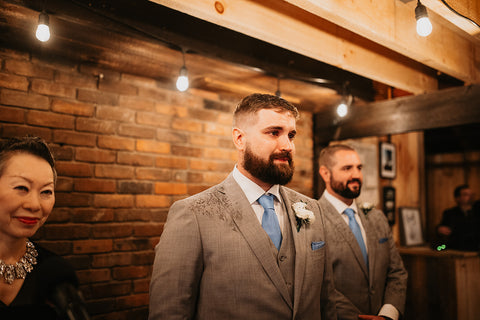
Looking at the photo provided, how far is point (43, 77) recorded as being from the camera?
252 cm

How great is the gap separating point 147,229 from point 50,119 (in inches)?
44.1

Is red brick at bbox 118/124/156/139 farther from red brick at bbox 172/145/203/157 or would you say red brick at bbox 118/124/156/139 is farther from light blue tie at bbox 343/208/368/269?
light blue tie at bbox 343/208/368/269

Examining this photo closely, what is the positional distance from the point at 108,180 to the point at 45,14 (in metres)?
1.27

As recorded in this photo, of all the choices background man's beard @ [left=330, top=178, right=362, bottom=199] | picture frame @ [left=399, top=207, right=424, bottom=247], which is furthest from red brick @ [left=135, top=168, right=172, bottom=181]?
picture frame @ [left=399, top=207, right=424, bottom=247]

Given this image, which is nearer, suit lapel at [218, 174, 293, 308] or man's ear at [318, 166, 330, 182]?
suit lapel at [218, 174, 293, 308]

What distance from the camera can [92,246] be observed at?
262 centimetres

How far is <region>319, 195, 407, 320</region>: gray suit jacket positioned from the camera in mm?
2238

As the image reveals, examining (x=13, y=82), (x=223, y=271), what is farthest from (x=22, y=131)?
(x=223, y=271)

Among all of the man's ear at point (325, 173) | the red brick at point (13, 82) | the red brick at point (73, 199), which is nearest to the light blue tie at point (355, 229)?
the man's ear at point (325, 173)

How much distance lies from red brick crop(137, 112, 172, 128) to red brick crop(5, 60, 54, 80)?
719mm

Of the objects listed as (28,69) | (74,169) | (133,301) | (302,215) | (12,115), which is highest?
(28,69)

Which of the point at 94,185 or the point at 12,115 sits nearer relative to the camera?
the point at 12,115

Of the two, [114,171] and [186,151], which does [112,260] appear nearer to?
[114,171]

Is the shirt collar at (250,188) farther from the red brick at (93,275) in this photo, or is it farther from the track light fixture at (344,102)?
the track light fixture at (344,102)
